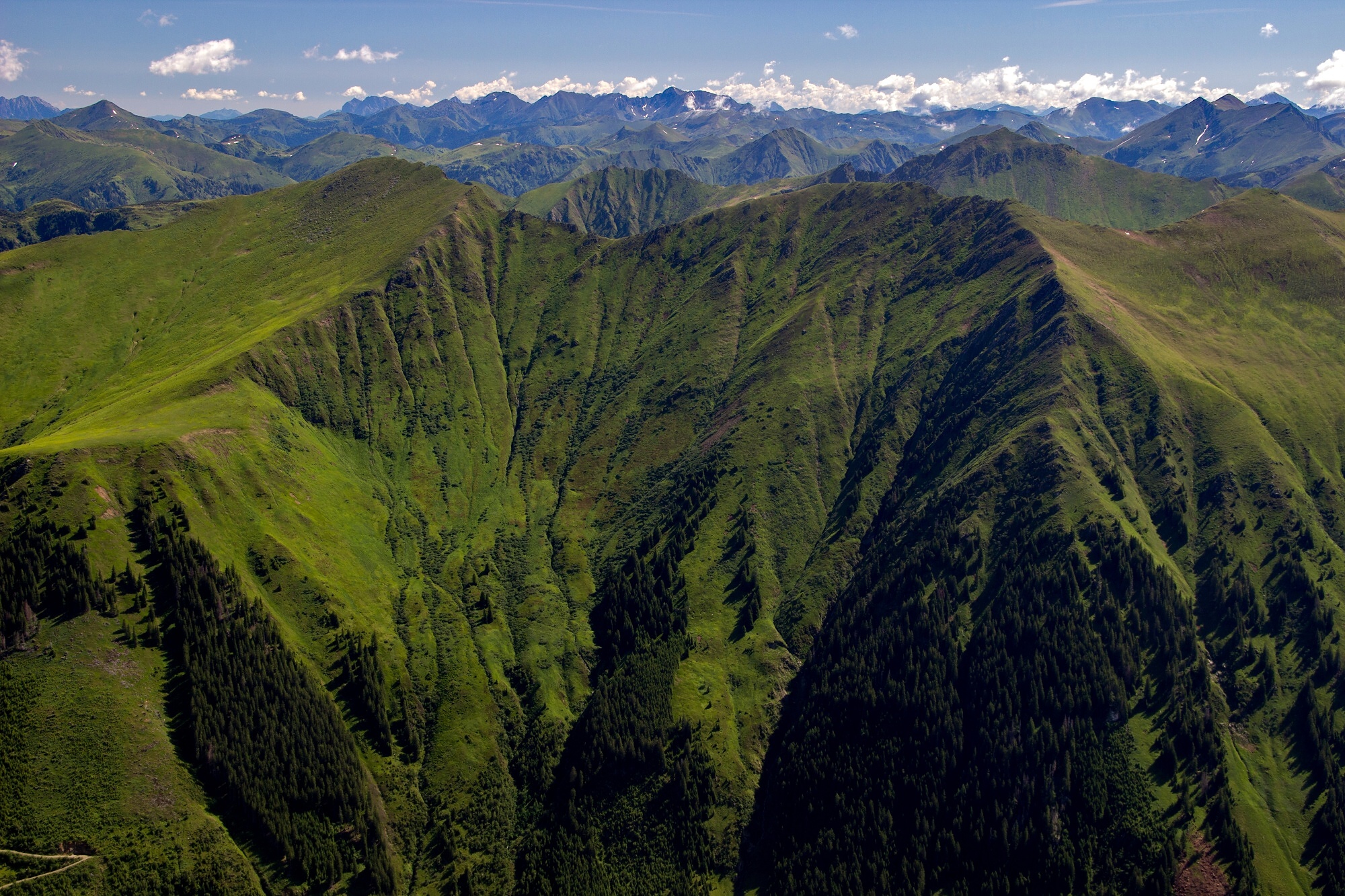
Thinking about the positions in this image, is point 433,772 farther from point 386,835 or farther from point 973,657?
point 973,657

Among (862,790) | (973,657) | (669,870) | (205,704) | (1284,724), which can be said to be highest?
(205,704)

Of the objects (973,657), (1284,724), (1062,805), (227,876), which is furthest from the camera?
(973,657)

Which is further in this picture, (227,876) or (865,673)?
(865,673)

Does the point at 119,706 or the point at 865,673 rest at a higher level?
the point at 119,706

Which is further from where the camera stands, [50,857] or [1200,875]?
[1200,875]

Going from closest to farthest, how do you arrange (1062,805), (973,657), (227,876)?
(227,876) → (1062,805) → (973,657)

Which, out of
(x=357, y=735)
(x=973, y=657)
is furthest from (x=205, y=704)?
(x=973, y=657)

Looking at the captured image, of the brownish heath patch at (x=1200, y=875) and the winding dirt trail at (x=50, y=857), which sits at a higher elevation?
the winding dirt trail at (x=50, y=857)

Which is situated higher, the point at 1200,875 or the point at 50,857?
the point at 50,857

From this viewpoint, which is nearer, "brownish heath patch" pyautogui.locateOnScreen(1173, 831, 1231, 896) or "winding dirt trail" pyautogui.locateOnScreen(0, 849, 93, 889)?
"winding dirt trail" pyautogui.locateOnScreen(0, 849, 93, 889)

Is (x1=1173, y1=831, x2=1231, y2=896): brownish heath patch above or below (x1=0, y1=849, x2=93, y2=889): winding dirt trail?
below

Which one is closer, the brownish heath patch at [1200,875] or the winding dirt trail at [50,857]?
the winding dirt trail at [50,857]
